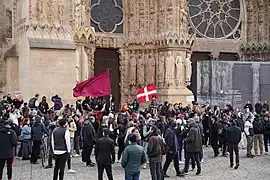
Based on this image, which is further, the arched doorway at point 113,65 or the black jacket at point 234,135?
the arched doorway at point 113,65

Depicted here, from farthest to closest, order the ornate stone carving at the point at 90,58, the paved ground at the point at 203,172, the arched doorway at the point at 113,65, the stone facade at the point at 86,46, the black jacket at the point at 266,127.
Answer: the arched doorway at the point at 113,65
the ornate stone carving at the point at 90,58
the stone facade at the point at 86,46
the black jacket at the point at 266,127
the paved ground at the point at 203,172

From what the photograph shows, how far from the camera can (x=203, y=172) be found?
45.5ft

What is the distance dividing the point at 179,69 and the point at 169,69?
0.51 metres

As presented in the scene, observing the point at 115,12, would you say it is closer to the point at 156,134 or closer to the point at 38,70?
the point at 38,70

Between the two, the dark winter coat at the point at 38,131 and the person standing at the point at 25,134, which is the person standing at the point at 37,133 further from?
the person standing at the point at 25,134

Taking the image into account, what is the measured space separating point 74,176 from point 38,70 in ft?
28.8

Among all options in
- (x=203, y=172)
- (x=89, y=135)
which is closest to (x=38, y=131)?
(x=89, y=135)

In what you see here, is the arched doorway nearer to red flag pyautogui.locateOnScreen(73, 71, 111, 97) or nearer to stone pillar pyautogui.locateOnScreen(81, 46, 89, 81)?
stone pillar pyautogui.locateOnScreen(81, 46, 89, 81)

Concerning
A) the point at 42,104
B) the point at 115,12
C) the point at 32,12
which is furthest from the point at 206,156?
the point at 115,12

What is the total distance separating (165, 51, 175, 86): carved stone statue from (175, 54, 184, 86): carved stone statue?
0.21 meters

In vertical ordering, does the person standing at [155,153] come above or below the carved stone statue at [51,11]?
below

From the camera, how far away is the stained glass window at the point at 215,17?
97.3 feet

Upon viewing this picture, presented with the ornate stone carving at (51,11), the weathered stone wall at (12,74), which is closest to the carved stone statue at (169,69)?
the ornate stone carving at (51,11)

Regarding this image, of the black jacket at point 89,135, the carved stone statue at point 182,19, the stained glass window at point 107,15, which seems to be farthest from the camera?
the stained glass window at point 107,15
